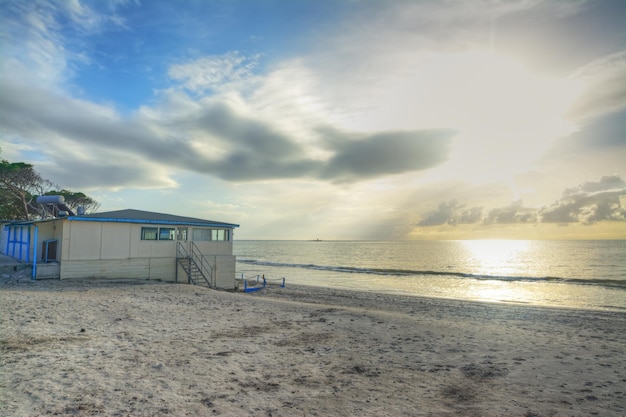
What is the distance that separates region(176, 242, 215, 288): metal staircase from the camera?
24594mm

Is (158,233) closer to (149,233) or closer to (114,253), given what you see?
(149,233)

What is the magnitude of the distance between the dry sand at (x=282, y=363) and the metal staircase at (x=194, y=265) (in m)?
8.98

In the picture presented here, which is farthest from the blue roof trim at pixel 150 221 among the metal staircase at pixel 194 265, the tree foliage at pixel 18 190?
the tree foliage at pixel 18 190

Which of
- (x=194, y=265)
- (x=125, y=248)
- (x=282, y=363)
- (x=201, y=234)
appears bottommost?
(x=282, y=363)

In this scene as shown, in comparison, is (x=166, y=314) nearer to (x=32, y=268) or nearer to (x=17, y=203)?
(x=32, y=268)

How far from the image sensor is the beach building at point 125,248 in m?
20.1

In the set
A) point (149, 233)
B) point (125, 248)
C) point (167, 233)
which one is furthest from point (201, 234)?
point (125, 248)

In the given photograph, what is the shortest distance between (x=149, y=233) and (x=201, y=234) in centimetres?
377

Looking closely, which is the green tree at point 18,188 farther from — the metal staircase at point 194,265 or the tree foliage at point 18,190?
the metal staircase at point 194,265

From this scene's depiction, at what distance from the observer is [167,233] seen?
2427 cm

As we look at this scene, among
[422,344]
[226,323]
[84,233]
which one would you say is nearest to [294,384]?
[422,344]

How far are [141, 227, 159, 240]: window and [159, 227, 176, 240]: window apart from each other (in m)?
0.34

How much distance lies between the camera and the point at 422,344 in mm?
10898

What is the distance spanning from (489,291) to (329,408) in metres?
36.0
